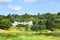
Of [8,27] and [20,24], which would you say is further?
[20,24]

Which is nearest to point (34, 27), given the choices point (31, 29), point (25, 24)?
point (31, 29)

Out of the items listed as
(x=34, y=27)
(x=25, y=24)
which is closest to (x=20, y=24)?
(x=25, y=24)

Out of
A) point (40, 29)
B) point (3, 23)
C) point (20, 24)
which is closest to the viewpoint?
point (3, 23)

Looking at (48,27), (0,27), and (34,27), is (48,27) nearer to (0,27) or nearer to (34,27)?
(34,27)

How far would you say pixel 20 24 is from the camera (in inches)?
4373

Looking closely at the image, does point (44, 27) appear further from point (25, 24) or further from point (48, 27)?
point (25, 24)

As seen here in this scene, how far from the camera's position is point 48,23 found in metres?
106

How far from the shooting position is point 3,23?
97.3 meters

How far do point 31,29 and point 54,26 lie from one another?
41.8 feet

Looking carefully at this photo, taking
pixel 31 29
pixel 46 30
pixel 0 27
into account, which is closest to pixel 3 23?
pixel 0 27

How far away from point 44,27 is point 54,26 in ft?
22.9

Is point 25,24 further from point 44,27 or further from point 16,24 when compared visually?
point 44,27

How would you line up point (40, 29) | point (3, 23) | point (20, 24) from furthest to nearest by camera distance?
point (20, 24) → point (40, 29) → point (3, 23)

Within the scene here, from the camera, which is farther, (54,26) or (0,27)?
(54,26)
